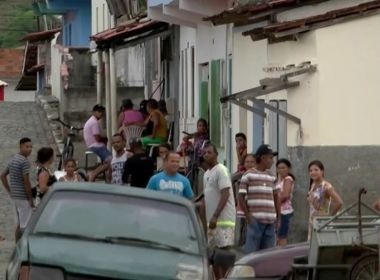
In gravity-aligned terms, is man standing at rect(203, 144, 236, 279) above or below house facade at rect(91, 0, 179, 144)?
below

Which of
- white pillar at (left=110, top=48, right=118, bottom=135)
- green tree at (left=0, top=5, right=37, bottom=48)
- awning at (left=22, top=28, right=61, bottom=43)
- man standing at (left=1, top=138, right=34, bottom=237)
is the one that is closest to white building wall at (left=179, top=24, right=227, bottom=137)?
white pillar at (left=110, top=48, right=118, bottom=135)

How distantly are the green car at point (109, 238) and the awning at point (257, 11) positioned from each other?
25.7 ft

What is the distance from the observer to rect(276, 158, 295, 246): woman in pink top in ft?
58.2

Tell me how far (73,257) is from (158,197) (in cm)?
162

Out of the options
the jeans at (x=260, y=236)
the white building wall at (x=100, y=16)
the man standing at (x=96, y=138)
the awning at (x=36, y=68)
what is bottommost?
the jeans at (x=260, y=236)

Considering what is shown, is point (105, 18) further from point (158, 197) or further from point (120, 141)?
point (158, 197)

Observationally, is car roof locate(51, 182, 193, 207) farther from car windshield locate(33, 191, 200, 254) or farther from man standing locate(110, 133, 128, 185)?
man standing locate(110, 133, 128, 185)

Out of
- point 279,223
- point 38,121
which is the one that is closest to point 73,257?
point 279,223

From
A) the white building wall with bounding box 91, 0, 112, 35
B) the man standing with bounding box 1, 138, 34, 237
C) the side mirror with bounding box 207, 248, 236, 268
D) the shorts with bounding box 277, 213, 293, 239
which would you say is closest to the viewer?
the side mirror with bounding box 207, 248, 236, 268

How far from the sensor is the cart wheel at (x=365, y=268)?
40.5 feet

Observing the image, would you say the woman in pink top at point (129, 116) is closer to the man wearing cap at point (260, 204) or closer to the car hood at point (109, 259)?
the man wearing cap at point (260, 204)

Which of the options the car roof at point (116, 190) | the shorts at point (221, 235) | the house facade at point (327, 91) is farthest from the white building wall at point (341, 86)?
the car roof at point (116, 190)

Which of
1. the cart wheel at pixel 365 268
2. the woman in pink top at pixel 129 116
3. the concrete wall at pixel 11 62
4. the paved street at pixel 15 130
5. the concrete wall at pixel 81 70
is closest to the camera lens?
the cart wheel at pixel 365 268

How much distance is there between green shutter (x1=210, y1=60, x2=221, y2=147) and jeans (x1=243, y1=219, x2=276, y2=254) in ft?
28.5
